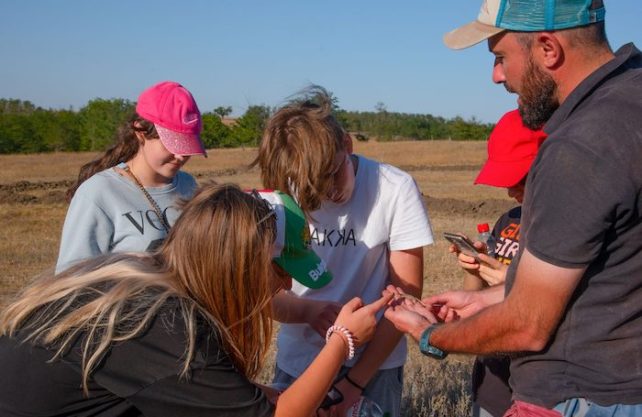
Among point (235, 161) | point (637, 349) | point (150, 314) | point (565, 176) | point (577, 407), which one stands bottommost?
point (235, 161)

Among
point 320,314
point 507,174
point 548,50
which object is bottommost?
point 320,314

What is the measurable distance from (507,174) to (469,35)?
1.02 metres

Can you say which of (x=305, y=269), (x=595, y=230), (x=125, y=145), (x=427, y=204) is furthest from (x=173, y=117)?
(x=427, y=204)

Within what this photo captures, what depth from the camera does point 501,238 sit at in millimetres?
3520

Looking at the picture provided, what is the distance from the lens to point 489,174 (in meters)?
3.36

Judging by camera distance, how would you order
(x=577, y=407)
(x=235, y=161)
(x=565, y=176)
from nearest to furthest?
1. (x=565, y=176)
2. (x=577, y=407)
3. (x=235, y=161)

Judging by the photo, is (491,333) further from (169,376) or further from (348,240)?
(348,240)

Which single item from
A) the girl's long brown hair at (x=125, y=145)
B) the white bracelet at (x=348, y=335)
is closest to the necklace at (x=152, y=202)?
the girl's long brown hair at (x=125, y=145)

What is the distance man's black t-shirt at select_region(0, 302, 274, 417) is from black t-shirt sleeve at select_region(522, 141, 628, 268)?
958mm

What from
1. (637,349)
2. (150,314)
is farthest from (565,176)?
(150,314)

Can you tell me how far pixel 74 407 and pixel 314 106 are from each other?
4.98ft

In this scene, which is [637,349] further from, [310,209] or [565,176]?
[310,209]

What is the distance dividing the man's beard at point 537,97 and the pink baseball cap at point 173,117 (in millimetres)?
1844

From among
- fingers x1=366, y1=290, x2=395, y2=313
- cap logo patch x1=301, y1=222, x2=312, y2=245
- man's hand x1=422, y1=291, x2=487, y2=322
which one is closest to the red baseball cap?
man's hand x1=422, y1=291, x2=487, y2=322
